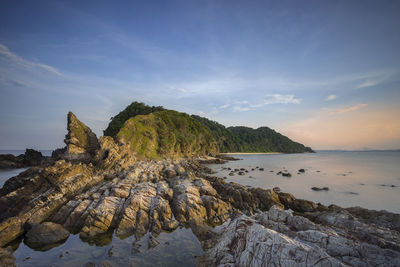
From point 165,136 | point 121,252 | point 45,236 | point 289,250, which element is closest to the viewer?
point 289,250

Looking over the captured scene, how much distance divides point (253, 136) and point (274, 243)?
203737 millimetres

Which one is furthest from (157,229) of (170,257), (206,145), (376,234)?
(206,145)

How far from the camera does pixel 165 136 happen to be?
7319 cm

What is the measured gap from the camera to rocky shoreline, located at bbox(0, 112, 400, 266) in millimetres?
5863

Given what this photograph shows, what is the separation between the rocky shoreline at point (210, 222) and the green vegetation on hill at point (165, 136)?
3862 centimetres

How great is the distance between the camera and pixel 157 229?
11.0 m

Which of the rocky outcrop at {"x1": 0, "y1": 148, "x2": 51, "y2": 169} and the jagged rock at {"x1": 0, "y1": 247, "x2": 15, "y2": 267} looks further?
the rocky outcrop at {"x1": 0, "y1": 148, "x2": 51, "y2": 169}

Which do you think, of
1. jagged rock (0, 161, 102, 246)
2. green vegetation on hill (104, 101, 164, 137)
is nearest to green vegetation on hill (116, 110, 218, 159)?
green vegetation on hill (104, 101, 164, 137)

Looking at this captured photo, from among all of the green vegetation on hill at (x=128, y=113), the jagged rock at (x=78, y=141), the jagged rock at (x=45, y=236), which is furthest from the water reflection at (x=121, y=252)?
the green vegetation on hill at (x=128, y=113)

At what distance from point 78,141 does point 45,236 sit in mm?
27706

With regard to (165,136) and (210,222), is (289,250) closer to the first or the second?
(210,222)

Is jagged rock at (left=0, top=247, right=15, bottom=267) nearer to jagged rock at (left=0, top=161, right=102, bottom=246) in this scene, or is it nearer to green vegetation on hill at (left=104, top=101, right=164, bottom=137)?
jagged rock at (left=0, top=161, right=102, bottom=246)

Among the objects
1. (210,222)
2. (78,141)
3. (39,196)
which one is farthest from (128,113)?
(210,222)

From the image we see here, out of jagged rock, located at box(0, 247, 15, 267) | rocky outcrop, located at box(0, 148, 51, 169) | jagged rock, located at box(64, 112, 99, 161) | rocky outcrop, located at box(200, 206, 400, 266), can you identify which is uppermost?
jagged rock, located at box(64, 112, 99, 161)
